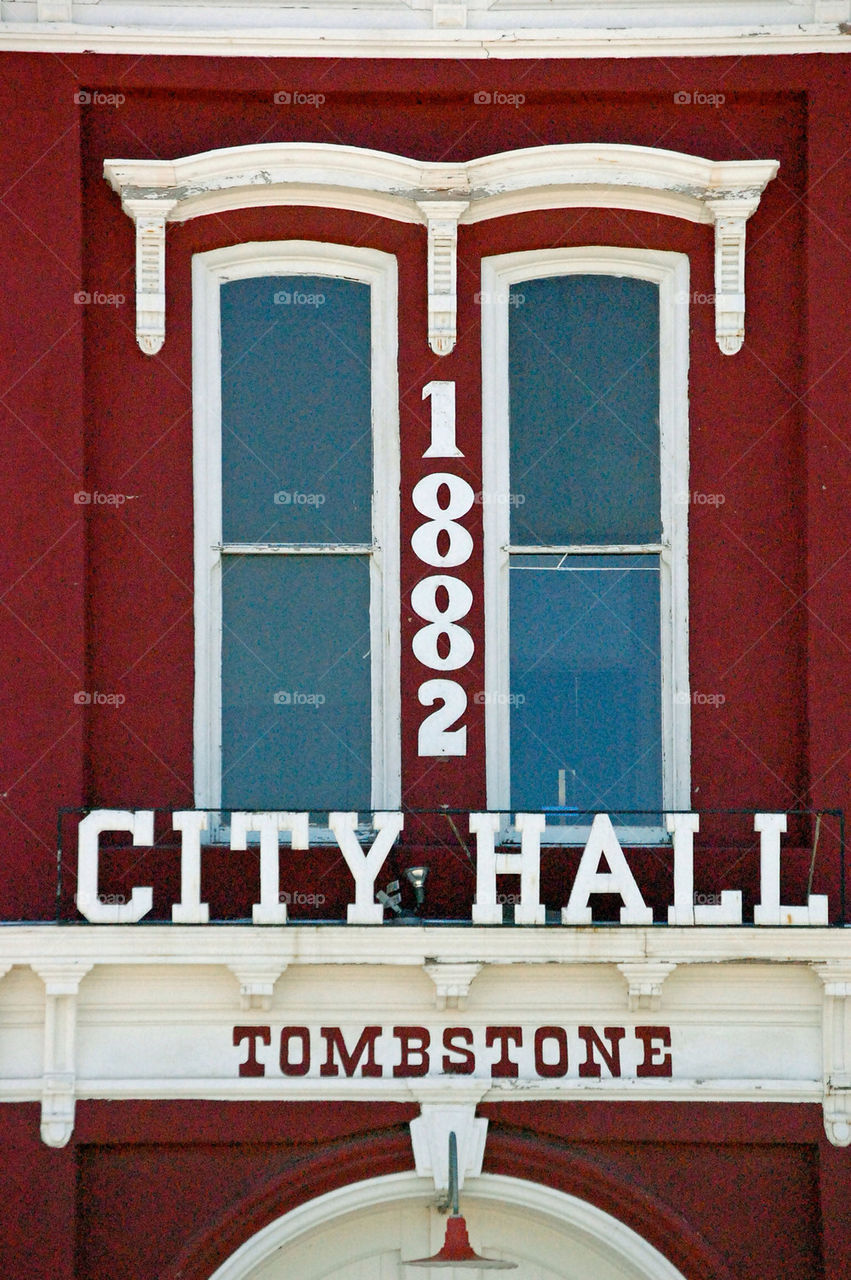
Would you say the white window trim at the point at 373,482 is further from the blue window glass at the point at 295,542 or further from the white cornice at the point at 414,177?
the white cornice at the point at 414,177

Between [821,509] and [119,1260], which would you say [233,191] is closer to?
[821,509]

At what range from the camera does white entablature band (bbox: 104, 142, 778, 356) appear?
29.8 feet

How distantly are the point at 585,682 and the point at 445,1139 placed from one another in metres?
2.25

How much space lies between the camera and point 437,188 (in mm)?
9133

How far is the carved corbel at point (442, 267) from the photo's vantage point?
9.12m

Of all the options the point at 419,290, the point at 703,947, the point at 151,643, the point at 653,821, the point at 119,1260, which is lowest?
the point at 119,1260

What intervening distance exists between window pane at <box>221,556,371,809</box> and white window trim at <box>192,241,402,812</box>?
0.19 ft

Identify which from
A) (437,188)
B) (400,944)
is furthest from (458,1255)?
(437,188)

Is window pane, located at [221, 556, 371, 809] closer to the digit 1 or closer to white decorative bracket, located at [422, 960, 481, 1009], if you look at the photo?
the digit 1

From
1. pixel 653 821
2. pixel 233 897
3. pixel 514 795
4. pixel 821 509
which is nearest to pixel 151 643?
pixel 233 897

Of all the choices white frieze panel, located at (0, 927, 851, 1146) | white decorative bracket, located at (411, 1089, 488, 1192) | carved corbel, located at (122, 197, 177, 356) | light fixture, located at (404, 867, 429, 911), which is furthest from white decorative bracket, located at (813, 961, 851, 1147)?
carved corbel, located at (122, 197, 177, 356)

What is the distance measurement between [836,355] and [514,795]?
103 inches

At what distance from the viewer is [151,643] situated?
9.08 metres

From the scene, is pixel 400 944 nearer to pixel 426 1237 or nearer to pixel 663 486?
pixel 426 1237
